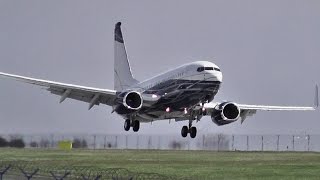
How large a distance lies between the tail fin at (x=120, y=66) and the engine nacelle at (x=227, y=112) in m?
24.0

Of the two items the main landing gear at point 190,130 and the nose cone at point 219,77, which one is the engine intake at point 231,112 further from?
the nose cone at point 219,77

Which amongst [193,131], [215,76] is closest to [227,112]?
[193,131]

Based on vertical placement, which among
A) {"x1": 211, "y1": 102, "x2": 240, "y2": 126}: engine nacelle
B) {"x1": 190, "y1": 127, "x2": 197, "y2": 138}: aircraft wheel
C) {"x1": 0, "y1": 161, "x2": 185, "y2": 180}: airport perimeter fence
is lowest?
{"x1": 0, "y1": 161, "x2": 185, "y2": 180}: airport perimeter fence

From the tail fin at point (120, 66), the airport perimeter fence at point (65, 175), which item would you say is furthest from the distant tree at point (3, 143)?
the airport perimeter fence at point (65, 175)

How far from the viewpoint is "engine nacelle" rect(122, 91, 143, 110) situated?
69750 millimetres

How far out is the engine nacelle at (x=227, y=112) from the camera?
73062 millimetres

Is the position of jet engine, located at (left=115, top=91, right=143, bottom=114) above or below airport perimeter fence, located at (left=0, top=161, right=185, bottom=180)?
above

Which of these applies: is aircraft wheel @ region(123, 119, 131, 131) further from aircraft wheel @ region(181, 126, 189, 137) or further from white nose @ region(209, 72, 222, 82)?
white nose @ region(209, 72, 222, 82)

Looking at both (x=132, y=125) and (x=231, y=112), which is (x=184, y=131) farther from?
(x=231, y=112)

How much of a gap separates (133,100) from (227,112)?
A: 32.5 feet

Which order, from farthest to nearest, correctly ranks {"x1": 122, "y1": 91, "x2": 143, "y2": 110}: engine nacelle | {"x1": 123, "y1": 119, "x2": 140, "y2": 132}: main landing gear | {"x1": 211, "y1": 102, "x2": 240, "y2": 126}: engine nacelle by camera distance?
{"x1": 123, "y1": 119, "x2": 140, "y2": 132}: main landing gear
{"x1": 211, "y1": 102, "x2": 240, "y2": 126}: engine nacelle
{"x1": 122, "y1": 91, "x2": 143, "y2": 110}: engine nacelle

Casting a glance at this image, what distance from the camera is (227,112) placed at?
73.4 meters

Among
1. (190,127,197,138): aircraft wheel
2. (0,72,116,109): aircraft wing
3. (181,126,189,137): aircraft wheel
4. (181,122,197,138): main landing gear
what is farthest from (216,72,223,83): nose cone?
(0,72,116,109): aircraft wing

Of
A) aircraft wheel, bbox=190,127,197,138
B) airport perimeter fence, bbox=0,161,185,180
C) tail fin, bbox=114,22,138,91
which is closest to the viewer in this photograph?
airport perimeter fence, bbox=0,161,185,180
